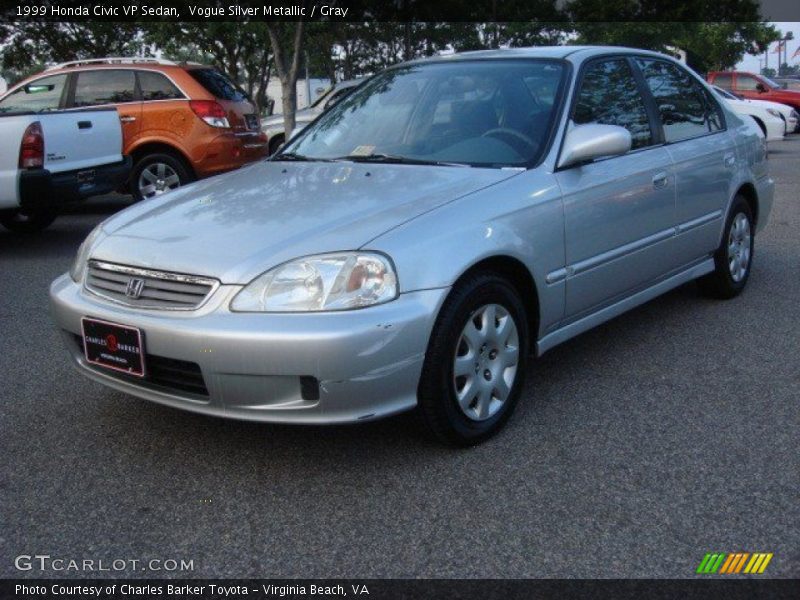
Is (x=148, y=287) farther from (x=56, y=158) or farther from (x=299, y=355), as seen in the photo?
(x=56, y=158)

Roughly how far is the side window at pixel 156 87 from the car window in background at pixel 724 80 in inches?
713

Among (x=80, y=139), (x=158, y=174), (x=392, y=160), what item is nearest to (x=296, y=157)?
(x=392, y=160)

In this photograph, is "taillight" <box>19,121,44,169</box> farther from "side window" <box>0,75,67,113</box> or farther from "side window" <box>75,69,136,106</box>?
"side window" <box>0,75,67,113</box>

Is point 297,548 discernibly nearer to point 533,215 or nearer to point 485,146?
point 533,215

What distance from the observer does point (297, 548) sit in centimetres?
274

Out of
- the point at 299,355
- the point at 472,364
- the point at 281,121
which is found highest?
the point at 281,121

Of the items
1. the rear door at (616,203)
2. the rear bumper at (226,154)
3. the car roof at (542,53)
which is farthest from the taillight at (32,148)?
the rear door at (616,203)

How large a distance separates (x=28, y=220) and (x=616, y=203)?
6.43 metres

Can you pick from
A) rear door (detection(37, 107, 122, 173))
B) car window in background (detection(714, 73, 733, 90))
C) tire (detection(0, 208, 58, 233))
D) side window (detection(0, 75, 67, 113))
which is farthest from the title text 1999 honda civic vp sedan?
car window in background (detection(714, 73, 733, 90))

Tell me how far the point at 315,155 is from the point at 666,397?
202 centimetres

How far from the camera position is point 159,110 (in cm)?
974

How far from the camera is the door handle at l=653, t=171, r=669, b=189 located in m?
4.45

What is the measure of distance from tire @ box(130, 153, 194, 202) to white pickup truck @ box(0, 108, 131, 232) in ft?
4.43

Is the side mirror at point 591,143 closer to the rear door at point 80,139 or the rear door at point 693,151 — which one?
the rear door at point 693,151
